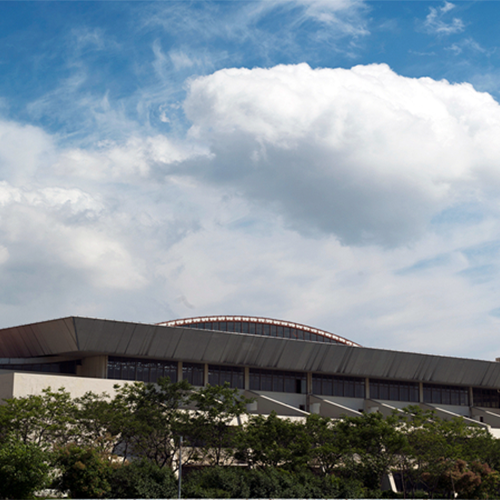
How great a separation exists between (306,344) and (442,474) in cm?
1767

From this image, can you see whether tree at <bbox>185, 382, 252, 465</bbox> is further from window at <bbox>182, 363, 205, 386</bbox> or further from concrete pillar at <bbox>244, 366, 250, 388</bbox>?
concrete pillar at <bbox>244, 366, 250, 388</bbox>

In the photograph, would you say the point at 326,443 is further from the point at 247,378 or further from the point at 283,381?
the point at 283,381

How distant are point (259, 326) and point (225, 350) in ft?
40.9

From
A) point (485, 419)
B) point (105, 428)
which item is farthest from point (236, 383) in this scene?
point (485, 419)

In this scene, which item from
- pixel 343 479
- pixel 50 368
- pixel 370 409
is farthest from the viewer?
pixel 370 409

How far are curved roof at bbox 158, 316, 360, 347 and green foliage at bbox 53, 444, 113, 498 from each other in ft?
85.1

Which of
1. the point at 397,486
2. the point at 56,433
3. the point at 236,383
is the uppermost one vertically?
the point at 236,383

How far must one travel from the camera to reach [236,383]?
58750 mm

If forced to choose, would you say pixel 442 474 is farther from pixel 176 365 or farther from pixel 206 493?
pixel 176 365

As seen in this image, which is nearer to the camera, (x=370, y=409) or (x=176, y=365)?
(x=176, y=365)

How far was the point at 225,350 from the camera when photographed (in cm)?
5566

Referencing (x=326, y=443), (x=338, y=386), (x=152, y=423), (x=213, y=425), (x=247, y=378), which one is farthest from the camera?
(x=338, y=386)

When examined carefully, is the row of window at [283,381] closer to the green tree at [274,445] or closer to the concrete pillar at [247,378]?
the concrete pillar at [247,378]

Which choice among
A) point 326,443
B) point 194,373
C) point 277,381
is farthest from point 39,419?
point 277,381
